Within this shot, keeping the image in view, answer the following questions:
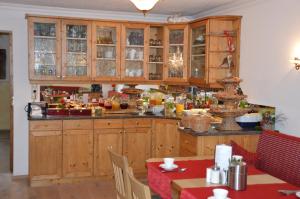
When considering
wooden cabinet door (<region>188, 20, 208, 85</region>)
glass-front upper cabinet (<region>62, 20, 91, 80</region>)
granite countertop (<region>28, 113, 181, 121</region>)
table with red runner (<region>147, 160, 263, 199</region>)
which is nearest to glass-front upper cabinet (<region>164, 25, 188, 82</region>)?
wooden cabinet door (<region>188, 20, 208, 85</region>)

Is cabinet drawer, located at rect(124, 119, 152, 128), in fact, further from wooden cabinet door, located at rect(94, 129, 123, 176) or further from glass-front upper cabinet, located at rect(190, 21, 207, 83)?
glass-front upper cabinet, located at rect(190, 21, 207, 83)

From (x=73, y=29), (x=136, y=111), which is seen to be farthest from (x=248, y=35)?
(x=73, y=29)

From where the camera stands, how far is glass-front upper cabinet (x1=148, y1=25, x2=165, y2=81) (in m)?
6.46

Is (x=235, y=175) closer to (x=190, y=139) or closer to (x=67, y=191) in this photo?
(x=190, y=139)

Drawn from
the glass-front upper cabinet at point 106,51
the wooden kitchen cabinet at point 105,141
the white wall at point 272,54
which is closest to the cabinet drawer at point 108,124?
the wooden kitchen cabinet at point 105,141

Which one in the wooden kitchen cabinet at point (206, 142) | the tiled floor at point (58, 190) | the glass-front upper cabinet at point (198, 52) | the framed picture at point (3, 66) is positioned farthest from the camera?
the framed picture at point (3, 66)

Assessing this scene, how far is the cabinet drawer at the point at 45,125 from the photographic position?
5.39 metres

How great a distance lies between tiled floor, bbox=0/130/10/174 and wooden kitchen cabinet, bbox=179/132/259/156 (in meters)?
3.20

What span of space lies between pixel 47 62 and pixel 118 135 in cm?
157

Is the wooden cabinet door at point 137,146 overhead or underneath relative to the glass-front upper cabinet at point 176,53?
underneath

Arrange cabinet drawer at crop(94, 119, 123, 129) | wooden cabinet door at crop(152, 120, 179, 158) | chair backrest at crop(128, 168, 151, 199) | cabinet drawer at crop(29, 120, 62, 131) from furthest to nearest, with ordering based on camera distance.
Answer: wooden cabinet door at crop(152, 120, 179, 158) < cabinet drawer at crop(94, 119, 123, 129) < cabinet drawer at crop(29, 120, 62, 131) < chair backrest at crop(128, 168, 151, 199)

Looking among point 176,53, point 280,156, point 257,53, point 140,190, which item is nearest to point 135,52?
point 176,53

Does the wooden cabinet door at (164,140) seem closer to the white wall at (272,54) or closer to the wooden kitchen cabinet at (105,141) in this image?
the wooden kitchen cabinet at (105,141)

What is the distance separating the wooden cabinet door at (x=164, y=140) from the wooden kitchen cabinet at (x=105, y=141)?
1.81ft
